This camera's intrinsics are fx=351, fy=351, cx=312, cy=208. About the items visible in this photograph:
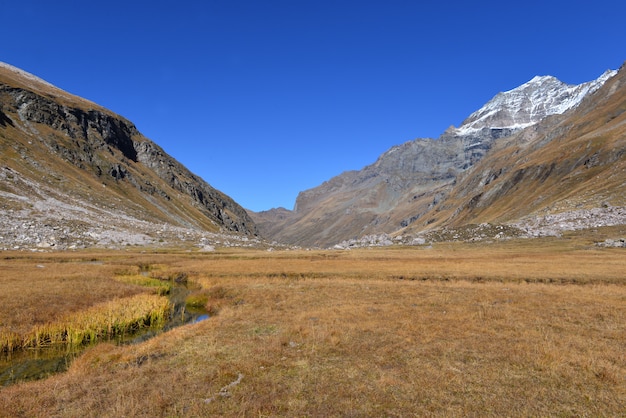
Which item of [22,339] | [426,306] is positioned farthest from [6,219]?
[426,306]

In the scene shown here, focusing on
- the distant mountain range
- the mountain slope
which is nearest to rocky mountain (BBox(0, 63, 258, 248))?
the distant mountain range

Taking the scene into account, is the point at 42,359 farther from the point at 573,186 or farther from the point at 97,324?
the point at 573,186

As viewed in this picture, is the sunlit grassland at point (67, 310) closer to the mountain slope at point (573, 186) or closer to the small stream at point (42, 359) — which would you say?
the small stream at point (42, 359)

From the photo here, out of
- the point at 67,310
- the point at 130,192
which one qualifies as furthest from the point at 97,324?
the point at 130,192

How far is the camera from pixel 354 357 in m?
16.4

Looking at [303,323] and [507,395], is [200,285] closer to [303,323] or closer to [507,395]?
[303,323]

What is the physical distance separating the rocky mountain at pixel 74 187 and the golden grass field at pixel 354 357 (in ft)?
192

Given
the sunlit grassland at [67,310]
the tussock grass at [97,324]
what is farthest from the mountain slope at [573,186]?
the sunlit grassland at [67,310]

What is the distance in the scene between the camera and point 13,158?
114 meters

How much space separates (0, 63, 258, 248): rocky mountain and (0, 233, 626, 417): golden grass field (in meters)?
58.4

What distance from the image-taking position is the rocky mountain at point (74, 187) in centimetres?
8325

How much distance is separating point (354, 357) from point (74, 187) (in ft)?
434

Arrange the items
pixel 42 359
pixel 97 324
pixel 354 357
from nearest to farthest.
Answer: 1. pixel 354 357
2. pixel 42 359
3. pixel 97 324

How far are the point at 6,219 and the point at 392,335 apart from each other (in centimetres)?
9365
